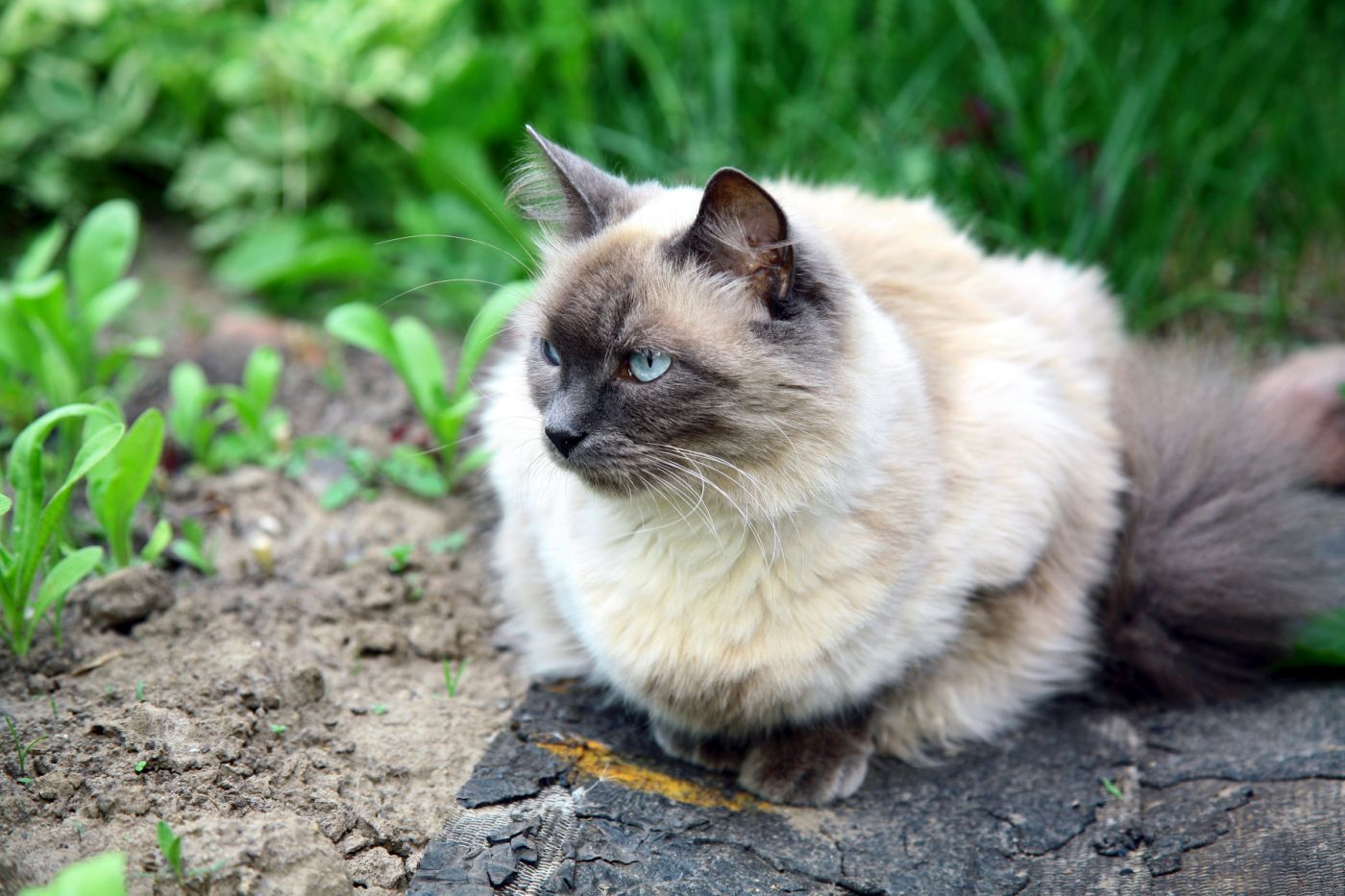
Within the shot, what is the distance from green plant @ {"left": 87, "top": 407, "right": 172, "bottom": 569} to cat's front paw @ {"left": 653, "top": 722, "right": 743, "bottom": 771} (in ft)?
3.79

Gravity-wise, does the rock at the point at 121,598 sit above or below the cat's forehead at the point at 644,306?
below

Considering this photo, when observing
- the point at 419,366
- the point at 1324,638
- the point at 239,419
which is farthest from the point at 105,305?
the point at 1324,638

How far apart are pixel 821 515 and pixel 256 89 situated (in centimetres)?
286

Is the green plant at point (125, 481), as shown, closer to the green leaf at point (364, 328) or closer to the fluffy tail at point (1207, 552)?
the green leaf at point (364, 328)

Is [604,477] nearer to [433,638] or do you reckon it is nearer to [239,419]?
[433,638]

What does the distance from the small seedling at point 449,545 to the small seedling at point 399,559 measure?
79 millimetres

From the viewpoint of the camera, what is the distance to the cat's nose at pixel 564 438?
1.88 metres

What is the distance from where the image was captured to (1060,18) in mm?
3633

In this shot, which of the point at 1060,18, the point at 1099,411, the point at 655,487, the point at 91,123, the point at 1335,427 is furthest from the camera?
the point at 91,123

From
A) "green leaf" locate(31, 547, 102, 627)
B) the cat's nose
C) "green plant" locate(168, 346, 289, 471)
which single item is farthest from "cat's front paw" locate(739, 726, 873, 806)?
"green plant" locate(168, 346, 289, 471)

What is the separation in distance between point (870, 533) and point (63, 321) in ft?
6.71

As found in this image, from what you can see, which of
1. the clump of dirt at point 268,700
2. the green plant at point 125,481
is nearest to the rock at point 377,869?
the clump of dirt at point 268,700

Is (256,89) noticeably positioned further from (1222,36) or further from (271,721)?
(1222,36)

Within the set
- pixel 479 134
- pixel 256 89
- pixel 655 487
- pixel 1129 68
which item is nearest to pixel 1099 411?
pixel 655 487
